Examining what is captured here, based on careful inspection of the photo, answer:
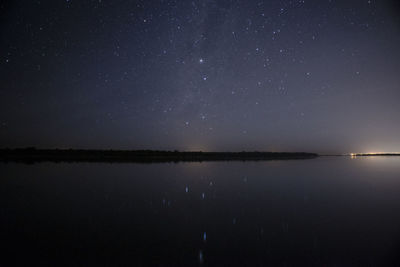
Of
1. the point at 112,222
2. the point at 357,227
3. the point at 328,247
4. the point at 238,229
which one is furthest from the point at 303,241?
the point at 112,222

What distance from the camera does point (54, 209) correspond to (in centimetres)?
1028

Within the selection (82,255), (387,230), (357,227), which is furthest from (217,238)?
(387,230)

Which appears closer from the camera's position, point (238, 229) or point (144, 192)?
point (238, 229)

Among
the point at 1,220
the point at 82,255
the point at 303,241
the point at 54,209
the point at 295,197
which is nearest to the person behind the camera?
the point at 82,255

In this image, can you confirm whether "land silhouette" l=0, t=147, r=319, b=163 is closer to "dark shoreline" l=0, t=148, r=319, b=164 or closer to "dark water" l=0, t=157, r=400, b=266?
"dark shoreline" l=0, t=148, r=319, b=164

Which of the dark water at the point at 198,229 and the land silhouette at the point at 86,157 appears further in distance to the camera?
the land silhouette at the point at 86,157

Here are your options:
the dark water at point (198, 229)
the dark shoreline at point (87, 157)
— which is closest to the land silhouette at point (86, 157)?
the dark shoreline at point (87, 157)

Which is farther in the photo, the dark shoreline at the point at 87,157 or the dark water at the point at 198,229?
the dark shoreline at the point at 87,157

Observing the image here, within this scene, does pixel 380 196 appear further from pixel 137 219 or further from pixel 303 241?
pixel 137 219

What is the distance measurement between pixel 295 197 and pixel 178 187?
7.36 m

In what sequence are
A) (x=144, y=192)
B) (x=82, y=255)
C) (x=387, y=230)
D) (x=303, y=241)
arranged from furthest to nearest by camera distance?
(x=144, y=192), (x=387, y=230), (x=303, y=241), (x=82, y=255)

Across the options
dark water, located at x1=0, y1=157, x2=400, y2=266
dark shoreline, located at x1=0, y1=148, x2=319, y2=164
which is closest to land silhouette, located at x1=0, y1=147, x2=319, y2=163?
dark shoreline, located at x1=0, y1=148, x2=319, y2=164

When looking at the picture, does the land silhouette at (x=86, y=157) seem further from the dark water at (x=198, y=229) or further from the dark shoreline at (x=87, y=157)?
the dark water at (x=198, y=229)

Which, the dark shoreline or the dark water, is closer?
the dark water
